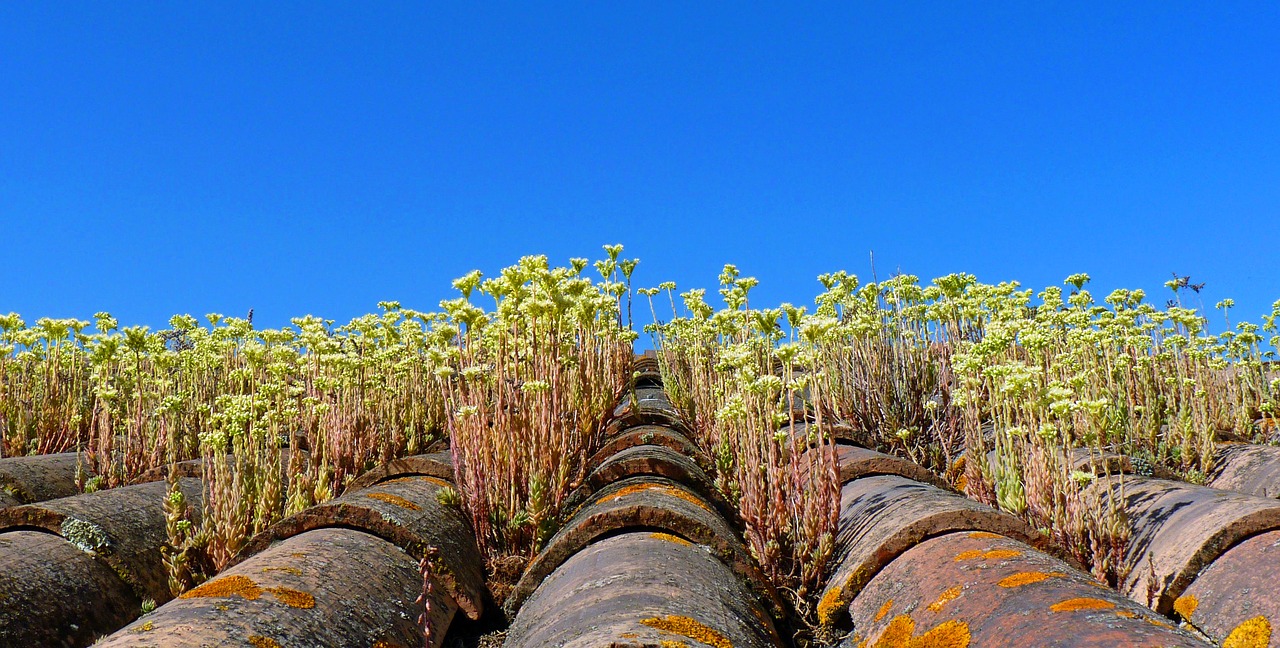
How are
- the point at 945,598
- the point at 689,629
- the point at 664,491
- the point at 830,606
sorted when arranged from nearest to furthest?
the point at 689,629 < the point at 945,598 < the point at 830,606 < the point at 664,491

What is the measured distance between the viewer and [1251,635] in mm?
2477

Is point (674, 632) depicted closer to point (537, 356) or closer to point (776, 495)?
point (776, 495)

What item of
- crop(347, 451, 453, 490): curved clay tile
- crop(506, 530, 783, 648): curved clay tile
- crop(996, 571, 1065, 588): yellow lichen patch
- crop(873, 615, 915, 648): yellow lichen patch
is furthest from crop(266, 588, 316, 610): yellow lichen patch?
crop(347, 451, 453, 490): curved clay tile

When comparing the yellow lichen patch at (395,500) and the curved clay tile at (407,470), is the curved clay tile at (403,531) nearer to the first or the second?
the yellow lichen patch at (395,500)

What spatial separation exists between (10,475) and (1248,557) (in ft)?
20.6

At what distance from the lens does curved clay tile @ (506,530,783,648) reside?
195cm

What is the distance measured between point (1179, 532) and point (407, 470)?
3919 mm

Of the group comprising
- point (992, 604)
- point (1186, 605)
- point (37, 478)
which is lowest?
point (1186, 605)

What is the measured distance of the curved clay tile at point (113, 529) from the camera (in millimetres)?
3271

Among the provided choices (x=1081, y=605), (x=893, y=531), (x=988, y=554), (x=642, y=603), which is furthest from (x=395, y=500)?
(x=1081, y=605)

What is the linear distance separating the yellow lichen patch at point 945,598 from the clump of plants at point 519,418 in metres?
1.88

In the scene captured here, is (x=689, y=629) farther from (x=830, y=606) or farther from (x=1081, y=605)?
(x=830, y=606)

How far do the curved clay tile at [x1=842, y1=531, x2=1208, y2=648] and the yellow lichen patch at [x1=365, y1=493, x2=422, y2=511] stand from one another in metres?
1.95

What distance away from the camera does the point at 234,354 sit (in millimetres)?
9359
